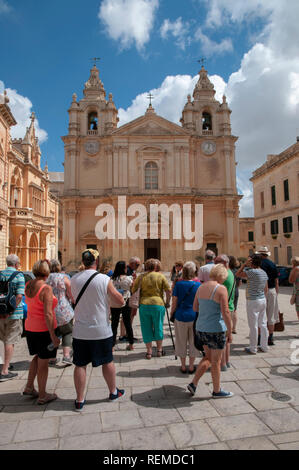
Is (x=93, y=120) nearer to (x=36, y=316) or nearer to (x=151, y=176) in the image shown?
(x=151, y=176)

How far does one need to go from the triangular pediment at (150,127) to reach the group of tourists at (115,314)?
2353 cm

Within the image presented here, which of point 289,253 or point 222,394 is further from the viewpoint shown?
point 289,253

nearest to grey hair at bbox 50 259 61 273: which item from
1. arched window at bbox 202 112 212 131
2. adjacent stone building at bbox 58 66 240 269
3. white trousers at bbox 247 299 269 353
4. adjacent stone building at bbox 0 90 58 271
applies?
white trousers at bbox 247 299 269 353

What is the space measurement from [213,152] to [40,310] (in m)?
27.8

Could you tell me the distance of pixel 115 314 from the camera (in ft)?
19.7

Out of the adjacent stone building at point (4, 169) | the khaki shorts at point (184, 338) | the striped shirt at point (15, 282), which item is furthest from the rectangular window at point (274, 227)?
the striped shirt at point (15, 282)

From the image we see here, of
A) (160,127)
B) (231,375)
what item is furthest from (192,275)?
Answer: (160,127)

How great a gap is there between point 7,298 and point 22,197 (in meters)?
22.9

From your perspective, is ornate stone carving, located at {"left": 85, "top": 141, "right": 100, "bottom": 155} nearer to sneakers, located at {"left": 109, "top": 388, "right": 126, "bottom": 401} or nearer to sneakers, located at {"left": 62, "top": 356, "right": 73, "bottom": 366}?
sneakers, located at {"left": 62, "top": 356, "right": 73, "bottom": 366}

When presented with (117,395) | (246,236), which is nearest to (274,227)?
(246,236)

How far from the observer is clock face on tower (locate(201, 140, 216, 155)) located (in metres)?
29.0

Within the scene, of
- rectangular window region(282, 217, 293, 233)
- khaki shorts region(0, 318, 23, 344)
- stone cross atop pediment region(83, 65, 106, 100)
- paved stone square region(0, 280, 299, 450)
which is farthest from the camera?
stone cross atop pediment region(83, 65, 106, 100)

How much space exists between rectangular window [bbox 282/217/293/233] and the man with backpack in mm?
24653
